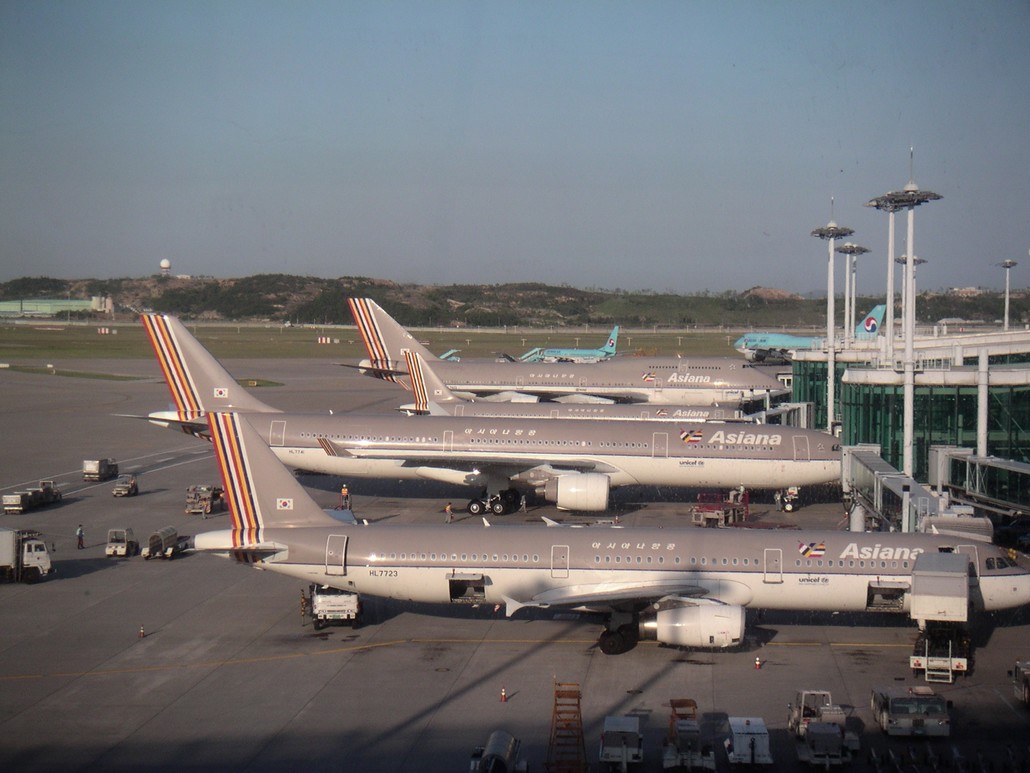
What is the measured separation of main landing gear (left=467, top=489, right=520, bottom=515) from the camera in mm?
40500

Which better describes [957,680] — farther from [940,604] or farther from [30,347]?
[30,347]

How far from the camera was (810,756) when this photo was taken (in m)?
17.6

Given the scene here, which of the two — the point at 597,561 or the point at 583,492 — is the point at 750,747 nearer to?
the point at 597,561

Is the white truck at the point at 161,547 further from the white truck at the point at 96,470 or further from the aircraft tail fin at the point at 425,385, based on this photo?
the aircraft tail fin at the point at 425,385

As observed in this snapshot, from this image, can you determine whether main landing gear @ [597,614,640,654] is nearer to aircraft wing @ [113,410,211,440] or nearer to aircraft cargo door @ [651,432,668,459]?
aircraft cargo door @ [651,432,668,459]

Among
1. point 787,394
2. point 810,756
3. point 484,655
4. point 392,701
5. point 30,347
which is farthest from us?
point 30,347

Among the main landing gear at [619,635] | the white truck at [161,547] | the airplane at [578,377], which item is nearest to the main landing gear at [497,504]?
the white truck at [161,547]

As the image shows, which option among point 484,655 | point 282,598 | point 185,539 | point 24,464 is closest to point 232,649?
point 282,598

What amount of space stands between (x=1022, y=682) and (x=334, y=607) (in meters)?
16.4

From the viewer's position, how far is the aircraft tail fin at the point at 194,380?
42.4 metres

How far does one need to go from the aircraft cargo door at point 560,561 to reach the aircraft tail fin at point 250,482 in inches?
260

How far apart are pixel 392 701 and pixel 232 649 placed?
549 centimetres

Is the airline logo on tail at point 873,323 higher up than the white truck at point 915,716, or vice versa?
the airline logo on tail at point 873,323

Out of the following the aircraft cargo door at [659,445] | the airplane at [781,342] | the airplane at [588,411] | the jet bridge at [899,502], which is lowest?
the jet bridge at [899,502]
